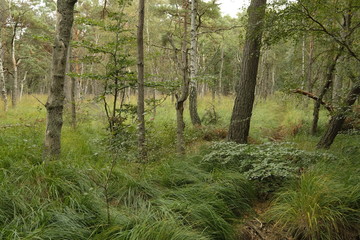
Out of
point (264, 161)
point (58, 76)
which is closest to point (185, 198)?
point (264, 161)

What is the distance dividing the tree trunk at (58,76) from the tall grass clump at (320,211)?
3564 mm

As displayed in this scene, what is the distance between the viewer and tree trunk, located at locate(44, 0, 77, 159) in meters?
3.89

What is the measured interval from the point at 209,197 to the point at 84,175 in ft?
5.82

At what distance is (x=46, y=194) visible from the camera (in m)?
3.02

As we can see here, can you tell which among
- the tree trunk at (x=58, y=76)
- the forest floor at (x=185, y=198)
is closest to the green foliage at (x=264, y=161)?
the forest floor at (x=185, y=198)

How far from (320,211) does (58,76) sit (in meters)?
4.21

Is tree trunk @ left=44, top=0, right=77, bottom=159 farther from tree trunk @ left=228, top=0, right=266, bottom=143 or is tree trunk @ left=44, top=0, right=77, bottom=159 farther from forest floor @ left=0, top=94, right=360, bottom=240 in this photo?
tree trunk @ left=228, top=0, right=266, bottom=143

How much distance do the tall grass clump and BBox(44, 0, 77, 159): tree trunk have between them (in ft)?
11.7

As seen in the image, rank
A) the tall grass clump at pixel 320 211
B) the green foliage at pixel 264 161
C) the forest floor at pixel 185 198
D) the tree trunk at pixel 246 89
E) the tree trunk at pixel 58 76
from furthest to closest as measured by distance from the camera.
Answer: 1. the tree trunk at pixel 246 89
2. the tree trunk at pixel 58 76
3. the green foliage at pixel 264 161
4. the tall grass clump at pixel 320 211
5. the forest floor at pixel 185 198

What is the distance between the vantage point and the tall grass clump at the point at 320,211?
110 inches

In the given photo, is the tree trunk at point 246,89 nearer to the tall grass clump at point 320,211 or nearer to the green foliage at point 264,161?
the green foliage at point 264,161

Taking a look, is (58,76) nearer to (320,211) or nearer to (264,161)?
(264,161)

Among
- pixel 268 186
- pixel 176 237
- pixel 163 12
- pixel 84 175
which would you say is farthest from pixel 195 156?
pixel 163 12

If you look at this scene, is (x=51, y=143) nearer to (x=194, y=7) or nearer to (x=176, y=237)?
(x=176, y=237)
